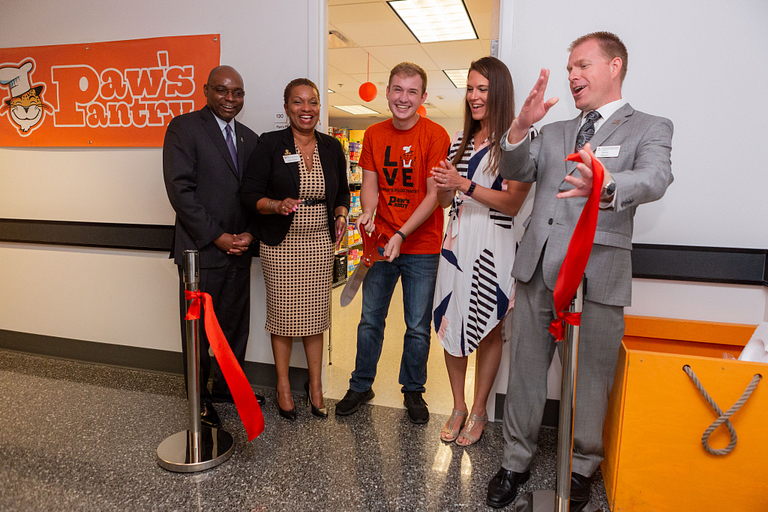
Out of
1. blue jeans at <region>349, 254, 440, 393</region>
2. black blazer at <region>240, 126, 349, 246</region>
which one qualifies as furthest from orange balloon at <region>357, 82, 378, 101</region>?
blue jeans at <region>349, 254, 440, 393</region>

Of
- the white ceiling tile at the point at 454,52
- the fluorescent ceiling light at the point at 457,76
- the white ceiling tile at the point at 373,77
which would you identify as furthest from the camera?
the white ceiling tile at the point at 373,77

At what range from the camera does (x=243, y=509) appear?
1815mm

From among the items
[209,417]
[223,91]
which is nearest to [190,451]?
[209,417]

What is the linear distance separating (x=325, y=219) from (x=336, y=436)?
3.50 ft

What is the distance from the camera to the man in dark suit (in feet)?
7.76

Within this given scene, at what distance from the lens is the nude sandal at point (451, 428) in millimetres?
2322

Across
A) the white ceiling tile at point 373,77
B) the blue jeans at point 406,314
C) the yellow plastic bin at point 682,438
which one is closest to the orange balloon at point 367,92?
the white ceiling tile at point 373,77

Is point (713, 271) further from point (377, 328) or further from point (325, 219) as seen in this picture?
point (325, 219)

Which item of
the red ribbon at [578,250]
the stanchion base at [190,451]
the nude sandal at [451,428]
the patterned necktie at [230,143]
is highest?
the patterned necktie at [230,143]

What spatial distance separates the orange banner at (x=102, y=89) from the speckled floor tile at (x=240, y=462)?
1.60m

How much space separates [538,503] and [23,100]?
3846 mm

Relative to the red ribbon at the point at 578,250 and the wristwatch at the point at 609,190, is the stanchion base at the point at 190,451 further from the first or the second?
the wristwatch at the point at 609,190

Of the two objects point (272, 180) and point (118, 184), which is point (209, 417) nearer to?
point (272, 180)

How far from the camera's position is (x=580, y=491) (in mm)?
1831
